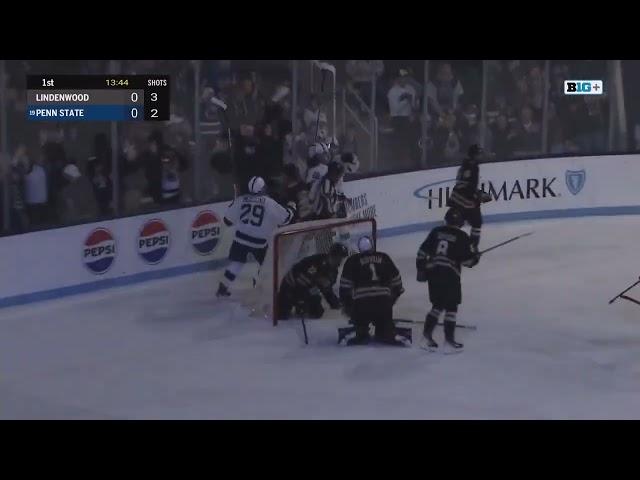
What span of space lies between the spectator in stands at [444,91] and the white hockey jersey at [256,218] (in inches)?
183

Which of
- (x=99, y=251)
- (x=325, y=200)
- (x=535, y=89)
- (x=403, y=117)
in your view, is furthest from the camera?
(x=535, y=89)

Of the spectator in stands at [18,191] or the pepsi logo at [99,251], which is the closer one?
the spectator in stands at [18,191]

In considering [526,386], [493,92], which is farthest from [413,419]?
[493,92]

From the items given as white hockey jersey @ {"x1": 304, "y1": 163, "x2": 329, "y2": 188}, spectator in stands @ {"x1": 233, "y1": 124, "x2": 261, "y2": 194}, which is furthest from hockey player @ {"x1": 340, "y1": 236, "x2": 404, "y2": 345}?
spectator in stands @ {"x1": 233, "y1": 124, "x2": 261, "y2": 194}

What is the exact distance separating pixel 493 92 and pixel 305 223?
5.55 metres

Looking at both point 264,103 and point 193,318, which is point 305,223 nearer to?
point 193,318

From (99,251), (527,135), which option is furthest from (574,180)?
(99,251)

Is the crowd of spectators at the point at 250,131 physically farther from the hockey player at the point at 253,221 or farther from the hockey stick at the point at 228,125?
the hockey player at the point at 253,221

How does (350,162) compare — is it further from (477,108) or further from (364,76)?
(477,108)

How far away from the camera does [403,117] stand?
14.9 m

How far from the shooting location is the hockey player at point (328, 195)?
1170 centimetres

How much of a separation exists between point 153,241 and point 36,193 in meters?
1.30

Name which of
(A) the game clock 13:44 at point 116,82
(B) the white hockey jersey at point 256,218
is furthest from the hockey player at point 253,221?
(A) the game clock 13:44 at point 116,82

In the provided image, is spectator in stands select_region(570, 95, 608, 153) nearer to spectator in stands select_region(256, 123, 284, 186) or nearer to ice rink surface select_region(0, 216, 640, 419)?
ice rink surface select_region(0, 216, 640, 419)
